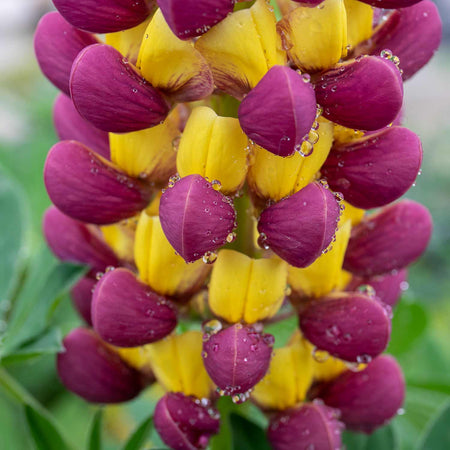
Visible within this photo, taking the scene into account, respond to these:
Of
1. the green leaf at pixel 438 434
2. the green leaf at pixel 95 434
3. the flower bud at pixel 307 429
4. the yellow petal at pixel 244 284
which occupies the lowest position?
the green leaf at pixel 438 434

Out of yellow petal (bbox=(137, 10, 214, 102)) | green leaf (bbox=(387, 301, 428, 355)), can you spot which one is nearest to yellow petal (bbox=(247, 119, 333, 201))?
yellow petal (bbox=(137, 10, 214, 102))

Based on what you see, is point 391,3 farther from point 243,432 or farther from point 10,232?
point 10,232

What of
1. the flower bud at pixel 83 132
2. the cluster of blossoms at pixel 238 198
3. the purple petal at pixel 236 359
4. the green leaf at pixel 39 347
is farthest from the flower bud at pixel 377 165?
the green leaf at pixel 39 347

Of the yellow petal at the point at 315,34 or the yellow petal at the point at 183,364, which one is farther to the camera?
the yellow petal at the point at 183,364

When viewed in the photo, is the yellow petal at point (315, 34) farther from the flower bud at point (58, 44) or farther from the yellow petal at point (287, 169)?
the flower bud at point (58, 44)

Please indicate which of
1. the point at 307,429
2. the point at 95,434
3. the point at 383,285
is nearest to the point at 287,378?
the point at 307,429

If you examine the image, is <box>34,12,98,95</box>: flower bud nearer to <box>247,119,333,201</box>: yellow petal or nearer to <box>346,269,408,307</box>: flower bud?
<box>247,119,333,201</box>: yellow petal

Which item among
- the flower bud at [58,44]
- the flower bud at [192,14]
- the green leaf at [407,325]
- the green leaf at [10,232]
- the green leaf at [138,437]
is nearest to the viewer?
the flower bud at [192,14]
